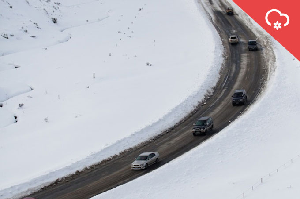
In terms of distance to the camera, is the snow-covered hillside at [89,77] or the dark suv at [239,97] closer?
the snow-covered hillside at [89,77]

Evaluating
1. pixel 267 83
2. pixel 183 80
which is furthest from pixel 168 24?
pixel 267 83

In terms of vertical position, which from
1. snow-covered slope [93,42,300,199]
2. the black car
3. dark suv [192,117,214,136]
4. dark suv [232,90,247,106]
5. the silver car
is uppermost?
the black car

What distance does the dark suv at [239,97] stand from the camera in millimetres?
47341

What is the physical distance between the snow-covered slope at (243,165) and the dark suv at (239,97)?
147 centimetres

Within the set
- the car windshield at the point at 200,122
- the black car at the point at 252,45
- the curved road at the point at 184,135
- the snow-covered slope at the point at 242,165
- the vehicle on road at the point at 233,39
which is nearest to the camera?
the snow-covered slope at the point at 242,165

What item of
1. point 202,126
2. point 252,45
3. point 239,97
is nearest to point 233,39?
point 252,45

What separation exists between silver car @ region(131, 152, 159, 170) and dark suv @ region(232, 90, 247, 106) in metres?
13.3

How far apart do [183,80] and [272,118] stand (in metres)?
14.3

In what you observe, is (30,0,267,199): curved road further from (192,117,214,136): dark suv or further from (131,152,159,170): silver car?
(192,117,214,136): dark suv

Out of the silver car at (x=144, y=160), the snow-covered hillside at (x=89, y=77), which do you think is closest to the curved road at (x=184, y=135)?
the silver car at (x=144, y=160)

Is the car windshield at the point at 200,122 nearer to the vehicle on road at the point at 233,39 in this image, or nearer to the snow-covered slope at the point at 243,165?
the snow-covered slope at the point at 243,165

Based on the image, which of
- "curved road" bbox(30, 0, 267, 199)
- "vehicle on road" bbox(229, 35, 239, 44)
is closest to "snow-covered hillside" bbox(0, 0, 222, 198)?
"curved road" bbox(30, 0, 267, 199)

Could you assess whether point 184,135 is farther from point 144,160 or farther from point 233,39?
point 233,39

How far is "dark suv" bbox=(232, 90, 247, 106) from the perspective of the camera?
4734cm
